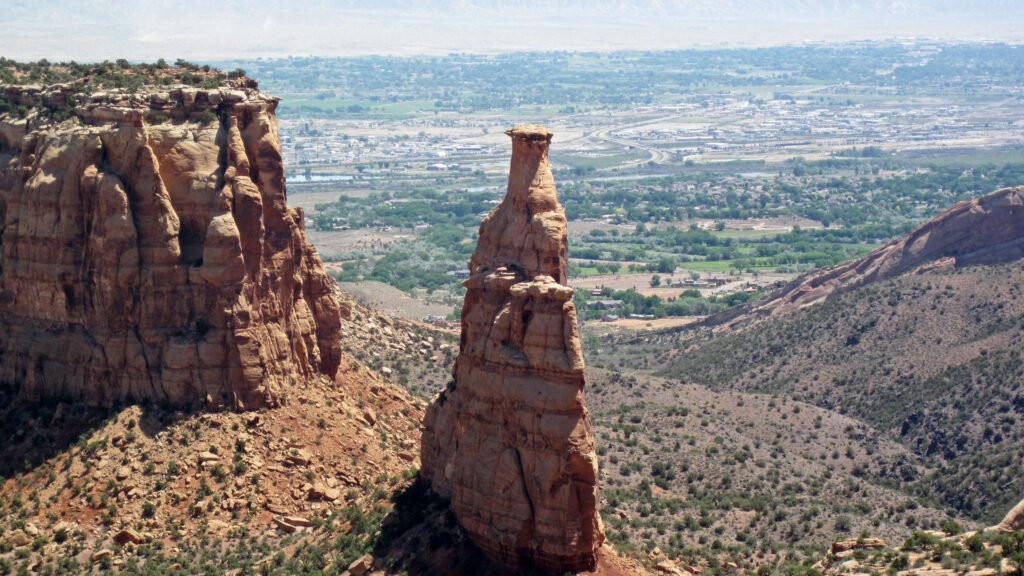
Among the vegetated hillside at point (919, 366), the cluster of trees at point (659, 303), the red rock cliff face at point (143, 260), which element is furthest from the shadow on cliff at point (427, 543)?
the cluster of trees at point (659, 303)

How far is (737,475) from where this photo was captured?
7394 centimetres

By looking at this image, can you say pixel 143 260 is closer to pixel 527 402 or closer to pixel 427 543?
pixel 427 543

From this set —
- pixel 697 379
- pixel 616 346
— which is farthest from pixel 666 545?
pixel 616 346

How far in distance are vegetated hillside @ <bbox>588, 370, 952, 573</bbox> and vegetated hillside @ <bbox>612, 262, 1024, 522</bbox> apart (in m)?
2.43

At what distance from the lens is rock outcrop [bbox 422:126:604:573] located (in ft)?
158

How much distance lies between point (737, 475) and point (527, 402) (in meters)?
27.1

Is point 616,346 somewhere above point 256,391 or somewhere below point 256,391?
below

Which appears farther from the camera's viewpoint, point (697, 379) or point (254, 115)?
point (697, 379)

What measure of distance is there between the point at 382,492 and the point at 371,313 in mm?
32126

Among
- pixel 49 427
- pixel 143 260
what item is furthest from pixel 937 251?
pixel 49 427

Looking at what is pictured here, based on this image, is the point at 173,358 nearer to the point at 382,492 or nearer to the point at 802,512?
the point at 382,492

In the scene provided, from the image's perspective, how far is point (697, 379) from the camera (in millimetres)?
103312

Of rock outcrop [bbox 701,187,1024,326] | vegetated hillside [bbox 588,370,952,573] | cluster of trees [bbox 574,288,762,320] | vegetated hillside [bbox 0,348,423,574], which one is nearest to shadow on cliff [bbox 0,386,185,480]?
vegetated hillside [bbox 0,348,423,574]

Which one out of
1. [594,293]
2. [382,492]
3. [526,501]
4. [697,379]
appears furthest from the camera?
[594,293]
